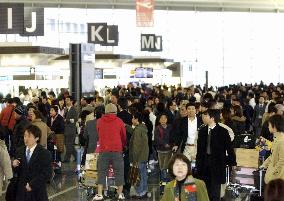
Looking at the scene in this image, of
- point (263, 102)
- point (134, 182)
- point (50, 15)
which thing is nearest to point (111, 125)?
point (134, 182)

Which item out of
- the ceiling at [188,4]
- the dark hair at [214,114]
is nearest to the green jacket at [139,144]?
Result: the dark hair at [214,114]

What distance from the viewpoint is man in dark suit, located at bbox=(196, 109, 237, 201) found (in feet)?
27.1

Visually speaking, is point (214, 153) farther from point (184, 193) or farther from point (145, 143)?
point (184, 193)

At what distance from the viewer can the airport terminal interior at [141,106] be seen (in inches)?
300

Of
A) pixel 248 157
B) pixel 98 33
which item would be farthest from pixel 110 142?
pixel 98 33

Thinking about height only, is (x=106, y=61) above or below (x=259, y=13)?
below

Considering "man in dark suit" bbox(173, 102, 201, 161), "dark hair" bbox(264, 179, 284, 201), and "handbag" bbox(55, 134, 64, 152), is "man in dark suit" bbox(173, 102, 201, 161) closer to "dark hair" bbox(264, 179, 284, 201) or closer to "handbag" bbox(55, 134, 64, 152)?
"handbag" bbox(55, 134, 64, 152)

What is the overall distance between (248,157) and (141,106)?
462 centimetres

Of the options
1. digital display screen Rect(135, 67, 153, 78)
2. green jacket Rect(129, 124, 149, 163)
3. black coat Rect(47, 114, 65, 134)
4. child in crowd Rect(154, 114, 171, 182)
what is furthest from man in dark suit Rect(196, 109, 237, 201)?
digital display screen Rect(135, 67, 153, 78)

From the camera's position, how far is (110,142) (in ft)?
33.5

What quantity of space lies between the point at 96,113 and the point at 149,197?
1659mm

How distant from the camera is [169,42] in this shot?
4259 centimetres

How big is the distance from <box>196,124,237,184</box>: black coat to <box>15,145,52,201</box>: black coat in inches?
86.3

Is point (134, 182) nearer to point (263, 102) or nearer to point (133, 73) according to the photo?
point (263, 102)
